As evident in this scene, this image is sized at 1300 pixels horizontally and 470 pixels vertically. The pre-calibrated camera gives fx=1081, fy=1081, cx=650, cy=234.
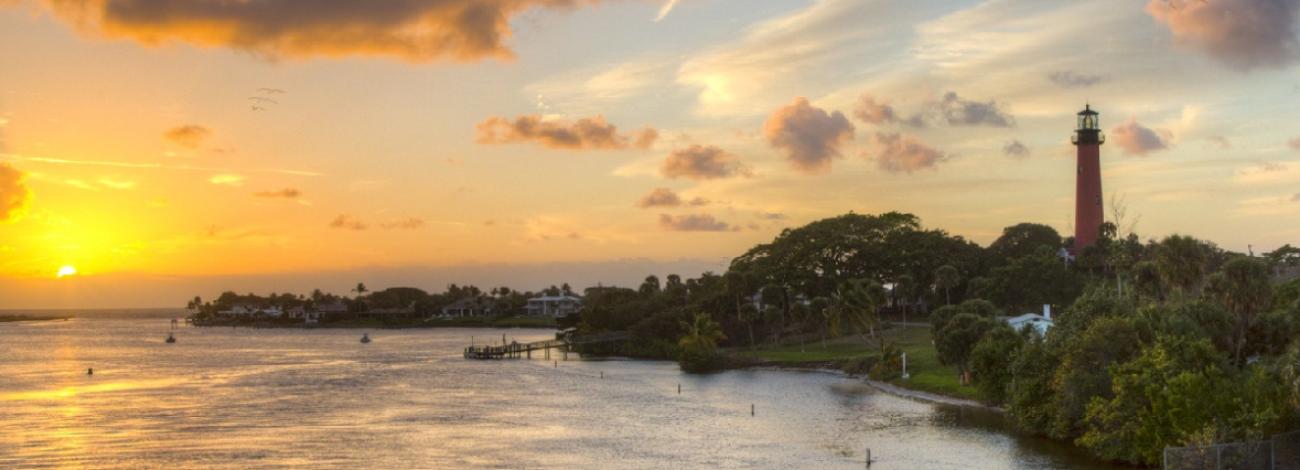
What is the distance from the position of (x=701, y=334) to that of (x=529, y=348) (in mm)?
29486

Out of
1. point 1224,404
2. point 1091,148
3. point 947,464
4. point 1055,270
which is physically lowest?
point 947,464

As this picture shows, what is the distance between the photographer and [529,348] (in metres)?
154

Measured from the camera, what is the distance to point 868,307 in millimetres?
118125

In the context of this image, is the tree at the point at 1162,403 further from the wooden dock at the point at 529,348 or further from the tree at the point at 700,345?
the wooden dock at the point at 529,348

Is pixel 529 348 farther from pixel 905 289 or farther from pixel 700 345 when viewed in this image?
pixel 905 289

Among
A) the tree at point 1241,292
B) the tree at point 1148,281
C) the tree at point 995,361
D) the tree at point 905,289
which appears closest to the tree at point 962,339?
the tree at point 995,361

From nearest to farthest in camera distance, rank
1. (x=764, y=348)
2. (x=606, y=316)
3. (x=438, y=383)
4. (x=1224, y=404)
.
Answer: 1. (x=1224, y=404)
2. (x=438, y=383)
3. (x=764, y=348)
4. (x=606, y=316)

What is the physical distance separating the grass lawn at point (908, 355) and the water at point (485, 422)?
423 centimetres

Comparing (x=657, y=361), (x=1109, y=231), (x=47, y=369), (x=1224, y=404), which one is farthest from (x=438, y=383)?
(x=1109, y=231)

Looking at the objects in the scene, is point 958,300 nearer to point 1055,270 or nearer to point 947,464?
point 1055,270

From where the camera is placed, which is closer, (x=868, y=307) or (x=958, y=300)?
(x=868, y=307)

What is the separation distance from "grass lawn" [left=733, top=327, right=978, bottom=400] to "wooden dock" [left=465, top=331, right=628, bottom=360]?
22.1m

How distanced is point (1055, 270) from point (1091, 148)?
67.5 ft

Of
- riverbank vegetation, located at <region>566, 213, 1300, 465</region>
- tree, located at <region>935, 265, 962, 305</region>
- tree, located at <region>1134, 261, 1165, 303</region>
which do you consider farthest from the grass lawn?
tree, located at <region>1134, 261, 1165, 303</region>
